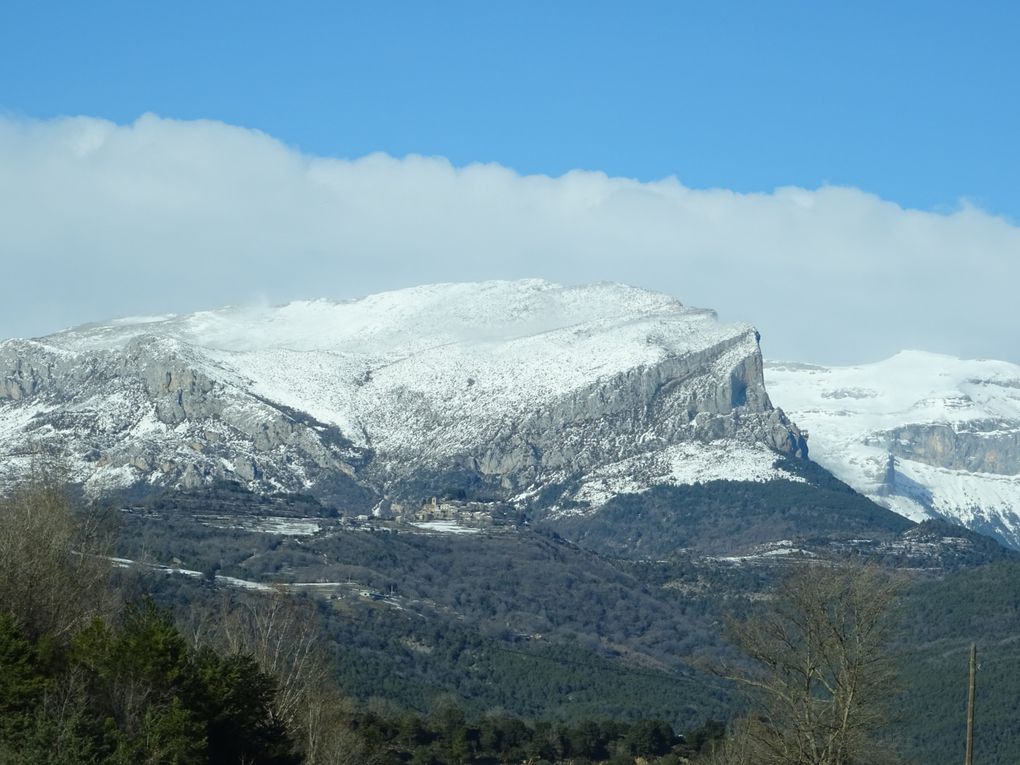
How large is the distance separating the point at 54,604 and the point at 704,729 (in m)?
83.4

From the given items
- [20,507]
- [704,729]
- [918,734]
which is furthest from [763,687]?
[918,734]

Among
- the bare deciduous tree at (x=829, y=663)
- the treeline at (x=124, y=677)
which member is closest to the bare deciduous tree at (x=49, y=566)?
the treeline at (x=124, y=677)

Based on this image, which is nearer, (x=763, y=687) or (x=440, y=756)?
(x=763, y=687)

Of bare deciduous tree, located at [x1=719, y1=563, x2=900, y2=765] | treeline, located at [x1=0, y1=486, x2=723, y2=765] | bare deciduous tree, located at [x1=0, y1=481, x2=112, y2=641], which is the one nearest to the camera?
treeline, located at [x1=0, y1=486, x2=723, y2=765]

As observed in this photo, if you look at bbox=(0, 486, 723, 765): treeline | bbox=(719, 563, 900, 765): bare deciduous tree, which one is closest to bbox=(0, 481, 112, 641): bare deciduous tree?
bbox=(0, 486, 723, 765): treeline

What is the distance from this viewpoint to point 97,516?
422 feet

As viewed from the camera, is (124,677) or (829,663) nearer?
(124,677)

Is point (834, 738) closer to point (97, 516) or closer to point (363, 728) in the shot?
point (363, 728)

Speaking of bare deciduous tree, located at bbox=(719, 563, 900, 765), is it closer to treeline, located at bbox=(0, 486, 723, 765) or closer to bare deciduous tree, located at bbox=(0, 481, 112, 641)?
treeline, located at bbox=(0, 486, 723, 765)

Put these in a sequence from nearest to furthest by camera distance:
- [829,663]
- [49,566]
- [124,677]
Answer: [124,677], [829,663], [49,566]

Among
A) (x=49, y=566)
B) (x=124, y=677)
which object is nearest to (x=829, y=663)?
(x=124, y=677)

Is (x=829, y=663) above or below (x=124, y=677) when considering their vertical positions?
above

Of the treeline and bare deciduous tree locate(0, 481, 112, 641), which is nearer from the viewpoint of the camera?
the treeline

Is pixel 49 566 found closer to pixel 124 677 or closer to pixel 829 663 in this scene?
pixel 124 677
